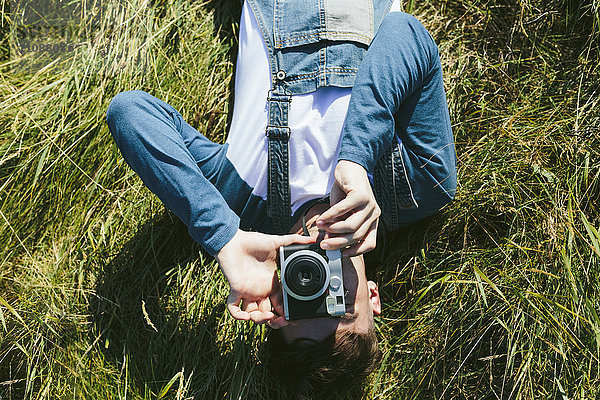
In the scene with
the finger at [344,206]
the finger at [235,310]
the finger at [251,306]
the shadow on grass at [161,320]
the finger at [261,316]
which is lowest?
the shadow on grass at [161,320]

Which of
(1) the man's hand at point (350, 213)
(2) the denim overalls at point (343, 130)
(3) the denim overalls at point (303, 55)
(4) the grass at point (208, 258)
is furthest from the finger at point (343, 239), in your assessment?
(4) the grass at point (208, 258)

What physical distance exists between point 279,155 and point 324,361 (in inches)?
29.0

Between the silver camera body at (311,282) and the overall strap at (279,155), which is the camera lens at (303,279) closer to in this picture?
the silver camera body at (311,282)

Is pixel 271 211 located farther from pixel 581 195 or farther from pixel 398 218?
pixel 581 195

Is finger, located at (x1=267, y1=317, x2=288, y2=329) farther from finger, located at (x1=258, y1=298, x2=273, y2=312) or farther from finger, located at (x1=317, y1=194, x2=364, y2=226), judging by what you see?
finger, located at (x1=317, y1=194, x2=364, y2=226)

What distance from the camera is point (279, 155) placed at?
1.83 meters

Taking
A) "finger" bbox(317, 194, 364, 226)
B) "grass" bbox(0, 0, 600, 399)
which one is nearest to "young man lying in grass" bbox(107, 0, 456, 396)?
"finger" bbox(317, 194, 364, 226)

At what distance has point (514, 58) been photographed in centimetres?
230

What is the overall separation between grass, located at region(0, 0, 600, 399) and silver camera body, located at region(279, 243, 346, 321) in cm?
56

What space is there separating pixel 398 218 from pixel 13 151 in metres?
1.70

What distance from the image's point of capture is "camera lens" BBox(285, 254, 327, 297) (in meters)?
1.58

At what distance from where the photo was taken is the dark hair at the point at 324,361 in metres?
1.74

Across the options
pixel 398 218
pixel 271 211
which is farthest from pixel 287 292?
pixel 398 218

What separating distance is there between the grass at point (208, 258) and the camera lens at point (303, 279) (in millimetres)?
620
